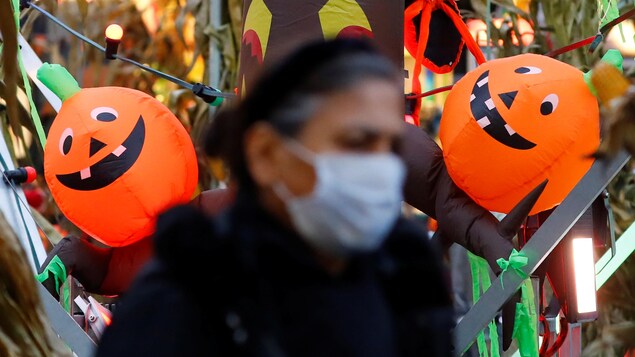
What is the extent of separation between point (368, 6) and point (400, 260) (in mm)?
2580

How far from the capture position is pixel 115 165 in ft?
14.6

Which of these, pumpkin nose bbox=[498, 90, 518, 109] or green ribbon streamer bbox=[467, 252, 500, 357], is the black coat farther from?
green ribbon streamer bbox=[467, 252, 500, 357]

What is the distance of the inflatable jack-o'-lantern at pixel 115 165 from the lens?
444cm

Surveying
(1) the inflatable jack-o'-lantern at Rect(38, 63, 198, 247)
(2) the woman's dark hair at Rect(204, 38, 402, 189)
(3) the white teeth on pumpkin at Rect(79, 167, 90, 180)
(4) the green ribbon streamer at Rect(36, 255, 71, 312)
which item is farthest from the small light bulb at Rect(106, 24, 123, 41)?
(2) the woman's dark hair at Rect(204, 38, 402, 189)

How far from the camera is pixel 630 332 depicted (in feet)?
7.77

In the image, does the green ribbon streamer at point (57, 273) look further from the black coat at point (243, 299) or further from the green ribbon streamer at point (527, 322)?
the black coat at point (243, 299)

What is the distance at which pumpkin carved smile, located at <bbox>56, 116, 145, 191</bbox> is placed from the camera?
175 inches

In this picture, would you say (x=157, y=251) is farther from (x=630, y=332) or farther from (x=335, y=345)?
(x=630, y=332)

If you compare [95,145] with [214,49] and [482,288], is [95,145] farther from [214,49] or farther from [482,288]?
[214,49]

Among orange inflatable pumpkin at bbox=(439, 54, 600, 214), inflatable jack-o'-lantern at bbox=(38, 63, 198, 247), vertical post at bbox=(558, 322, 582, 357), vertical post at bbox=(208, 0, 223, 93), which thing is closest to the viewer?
orange inflatable pumpkin at bbox=(439, 54, 600, 214)

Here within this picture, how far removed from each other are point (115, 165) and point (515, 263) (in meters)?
1.49

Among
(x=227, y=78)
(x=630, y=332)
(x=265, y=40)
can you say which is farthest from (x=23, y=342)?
(x=227, y=78)

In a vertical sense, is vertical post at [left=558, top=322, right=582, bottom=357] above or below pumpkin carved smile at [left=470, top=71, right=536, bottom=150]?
below

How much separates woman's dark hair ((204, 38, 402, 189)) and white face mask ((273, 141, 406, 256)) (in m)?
0.05
